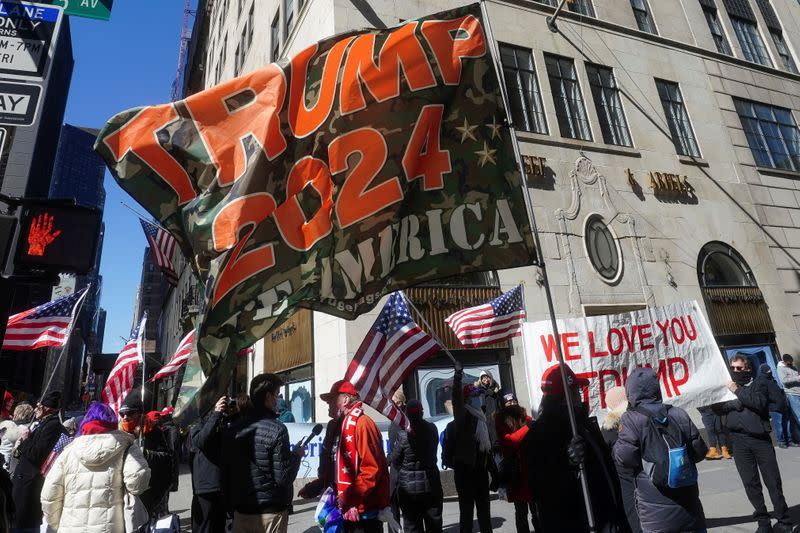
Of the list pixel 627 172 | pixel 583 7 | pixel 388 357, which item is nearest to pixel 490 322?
pixel 388 357

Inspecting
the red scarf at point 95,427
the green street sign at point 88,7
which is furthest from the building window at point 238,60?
the red scarf at point 95,427

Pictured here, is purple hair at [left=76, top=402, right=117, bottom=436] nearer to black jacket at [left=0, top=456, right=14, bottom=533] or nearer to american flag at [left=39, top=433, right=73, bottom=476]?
black jacket at [left=0, top=456, right=14, bottom=533]

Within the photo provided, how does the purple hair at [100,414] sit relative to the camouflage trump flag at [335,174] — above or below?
below


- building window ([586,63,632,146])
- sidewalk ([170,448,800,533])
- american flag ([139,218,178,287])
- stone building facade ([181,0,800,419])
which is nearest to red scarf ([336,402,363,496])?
sidewalk ([170,448,800,533])

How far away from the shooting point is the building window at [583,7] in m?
16.0

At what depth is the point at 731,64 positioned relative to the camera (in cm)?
1820

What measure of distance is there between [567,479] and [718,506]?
4.87 meters

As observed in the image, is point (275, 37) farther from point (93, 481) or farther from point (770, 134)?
point (770, 134)

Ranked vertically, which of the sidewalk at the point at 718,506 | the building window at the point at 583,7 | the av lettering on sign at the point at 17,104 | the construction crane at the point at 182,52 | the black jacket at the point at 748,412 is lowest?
the sidewalk at the point at 718,506

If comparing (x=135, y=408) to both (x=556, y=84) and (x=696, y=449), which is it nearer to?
(x=696, y=449)

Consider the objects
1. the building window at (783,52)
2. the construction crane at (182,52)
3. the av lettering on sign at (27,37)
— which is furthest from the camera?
the construction crane at (182,52)

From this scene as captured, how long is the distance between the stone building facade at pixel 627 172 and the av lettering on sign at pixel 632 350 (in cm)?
418

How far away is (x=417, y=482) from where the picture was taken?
5.21 metres

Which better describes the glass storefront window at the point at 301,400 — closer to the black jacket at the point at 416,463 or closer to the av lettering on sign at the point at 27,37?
the black jacket at the point at 416,463
